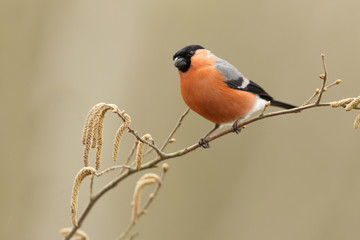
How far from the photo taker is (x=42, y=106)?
205 inches

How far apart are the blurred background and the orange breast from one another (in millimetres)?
1463

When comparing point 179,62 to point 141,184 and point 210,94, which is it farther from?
point 141,184

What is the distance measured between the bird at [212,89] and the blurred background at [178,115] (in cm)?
141

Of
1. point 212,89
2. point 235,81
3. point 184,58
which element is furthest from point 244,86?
point 184,58

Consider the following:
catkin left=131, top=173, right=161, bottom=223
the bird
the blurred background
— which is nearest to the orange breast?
the bird

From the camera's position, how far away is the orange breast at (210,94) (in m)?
2.77

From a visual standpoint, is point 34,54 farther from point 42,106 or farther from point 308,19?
point 308,19

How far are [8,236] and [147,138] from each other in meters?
3.27

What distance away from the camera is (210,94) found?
2.81 meters

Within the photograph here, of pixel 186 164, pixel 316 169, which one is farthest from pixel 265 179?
pixel 186 164

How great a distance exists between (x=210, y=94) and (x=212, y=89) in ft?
0.17

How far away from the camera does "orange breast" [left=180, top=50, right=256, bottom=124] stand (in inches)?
109

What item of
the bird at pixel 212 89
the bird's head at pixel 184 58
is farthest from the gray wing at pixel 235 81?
the bird's head at pixel 184 58

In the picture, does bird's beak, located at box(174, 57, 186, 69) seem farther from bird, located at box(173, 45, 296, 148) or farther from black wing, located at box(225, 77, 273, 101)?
black wing, located at box(225, 77, 273, 101)
